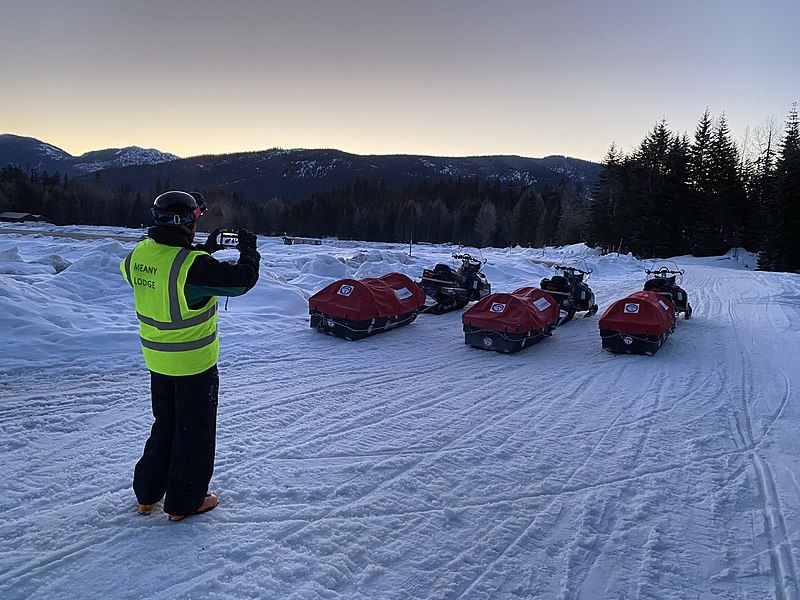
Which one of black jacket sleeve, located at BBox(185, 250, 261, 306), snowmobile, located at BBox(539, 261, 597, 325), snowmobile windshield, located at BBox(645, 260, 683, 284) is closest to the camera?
black jacket sleeve, located at BBox(185, 250, 261, 306)

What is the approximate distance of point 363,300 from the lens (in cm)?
838

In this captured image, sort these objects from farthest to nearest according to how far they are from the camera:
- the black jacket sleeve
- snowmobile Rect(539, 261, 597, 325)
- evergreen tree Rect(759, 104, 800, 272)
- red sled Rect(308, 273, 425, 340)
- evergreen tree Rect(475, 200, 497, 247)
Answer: evergreen tree Rect(475, 200, 497, 247), evergreen tree Rect(759, 104, 800, 272), snowmobile Rect(539, 261, 597, 325), red sled Rect(308, 273, 425, 340), the black jacket sleeve

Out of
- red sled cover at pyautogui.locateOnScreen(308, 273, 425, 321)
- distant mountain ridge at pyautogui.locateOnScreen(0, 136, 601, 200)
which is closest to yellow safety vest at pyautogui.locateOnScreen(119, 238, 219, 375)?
red sled cover at pyautogui.locateOnScreen(308, 273, 425, 321)

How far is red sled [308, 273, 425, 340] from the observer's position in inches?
328

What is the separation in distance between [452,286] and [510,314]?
137 inches

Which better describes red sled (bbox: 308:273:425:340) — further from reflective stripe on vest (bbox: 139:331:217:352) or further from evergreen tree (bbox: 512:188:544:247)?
evergreen tree (bbox: 512:188:544:247)

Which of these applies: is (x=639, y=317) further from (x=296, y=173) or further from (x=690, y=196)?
(x=296, y=173)

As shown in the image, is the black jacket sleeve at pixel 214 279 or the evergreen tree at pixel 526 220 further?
the evergreen tree at pixel 526 220

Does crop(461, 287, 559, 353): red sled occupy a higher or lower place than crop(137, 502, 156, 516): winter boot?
higher

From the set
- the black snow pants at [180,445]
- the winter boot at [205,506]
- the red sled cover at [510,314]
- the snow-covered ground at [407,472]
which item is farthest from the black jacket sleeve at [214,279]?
the red sled cover at [510,314]

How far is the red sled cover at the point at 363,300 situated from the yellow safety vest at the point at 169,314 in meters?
5.09

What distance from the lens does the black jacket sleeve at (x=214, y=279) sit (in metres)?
3.06

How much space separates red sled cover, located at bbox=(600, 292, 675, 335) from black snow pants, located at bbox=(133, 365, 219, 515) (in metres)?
6.48

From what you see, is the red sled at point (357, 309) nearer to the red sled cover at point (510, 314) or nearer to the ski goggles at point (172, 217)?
the red sled cover at point (510, 314)
